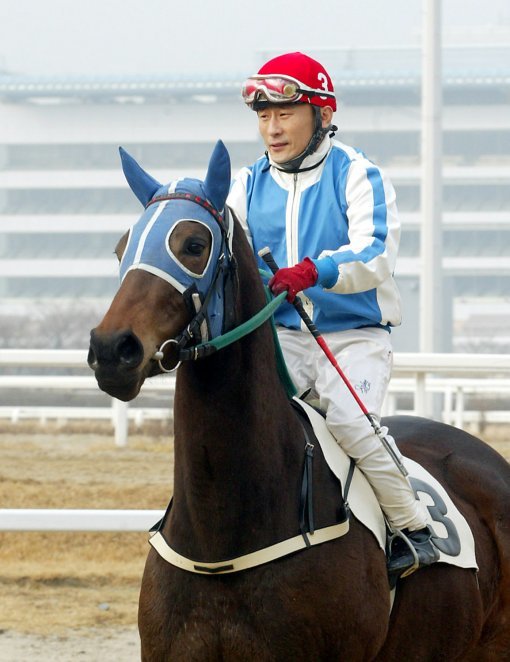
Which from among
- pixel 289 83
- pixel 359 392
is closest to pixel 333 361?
pixel 359 392

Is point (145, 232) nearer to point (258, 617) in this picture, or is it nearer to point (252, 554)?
point (252, 554)

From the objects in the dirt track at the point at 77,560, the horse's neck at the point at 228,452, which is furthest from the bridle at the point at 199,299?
the dirt track at the point at 77,560

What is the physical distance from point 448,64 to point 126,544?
78602 mm

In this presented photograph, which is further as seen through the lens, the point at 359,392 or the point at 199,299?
the point at 359,392

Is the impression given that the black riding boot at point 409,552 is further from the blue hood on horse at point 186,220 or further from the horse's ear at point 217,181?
the horse's ear at point 217,181

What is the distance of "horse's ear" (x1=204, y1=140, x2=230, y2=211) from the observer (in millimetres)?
3062

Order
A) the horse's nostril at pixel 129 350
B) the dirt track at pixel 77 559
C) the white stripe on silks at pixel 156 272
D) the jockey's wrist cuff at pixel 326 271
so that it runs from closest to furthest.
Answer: the horse's nostril at pixel 129 350 → the white stripe on silks at pixel 156 272 → the jockey's wrist cuff at pixel 326 271 → the dirt track at pixel 77 559

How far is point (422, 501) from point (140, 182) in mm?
1396

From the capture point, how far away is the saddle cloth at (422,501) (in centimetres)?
341

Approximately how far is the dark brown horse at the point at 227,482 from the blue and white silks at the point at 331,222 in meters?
0.41

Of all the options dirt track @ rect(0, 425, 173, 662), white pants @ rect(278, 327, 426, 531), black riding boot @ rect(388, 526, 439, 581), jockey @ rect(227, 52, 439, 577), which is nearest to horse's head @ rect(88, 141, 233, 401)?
jockey @ rect(227, 52, 439, 577)

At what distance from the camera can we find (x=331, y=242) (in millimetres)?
3633

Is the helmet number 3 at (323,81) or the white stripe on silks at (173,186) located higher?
the helmet number 3 at (323,81)

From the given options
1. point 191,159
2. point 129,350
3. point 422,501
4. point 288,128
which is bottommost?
point 422,501
